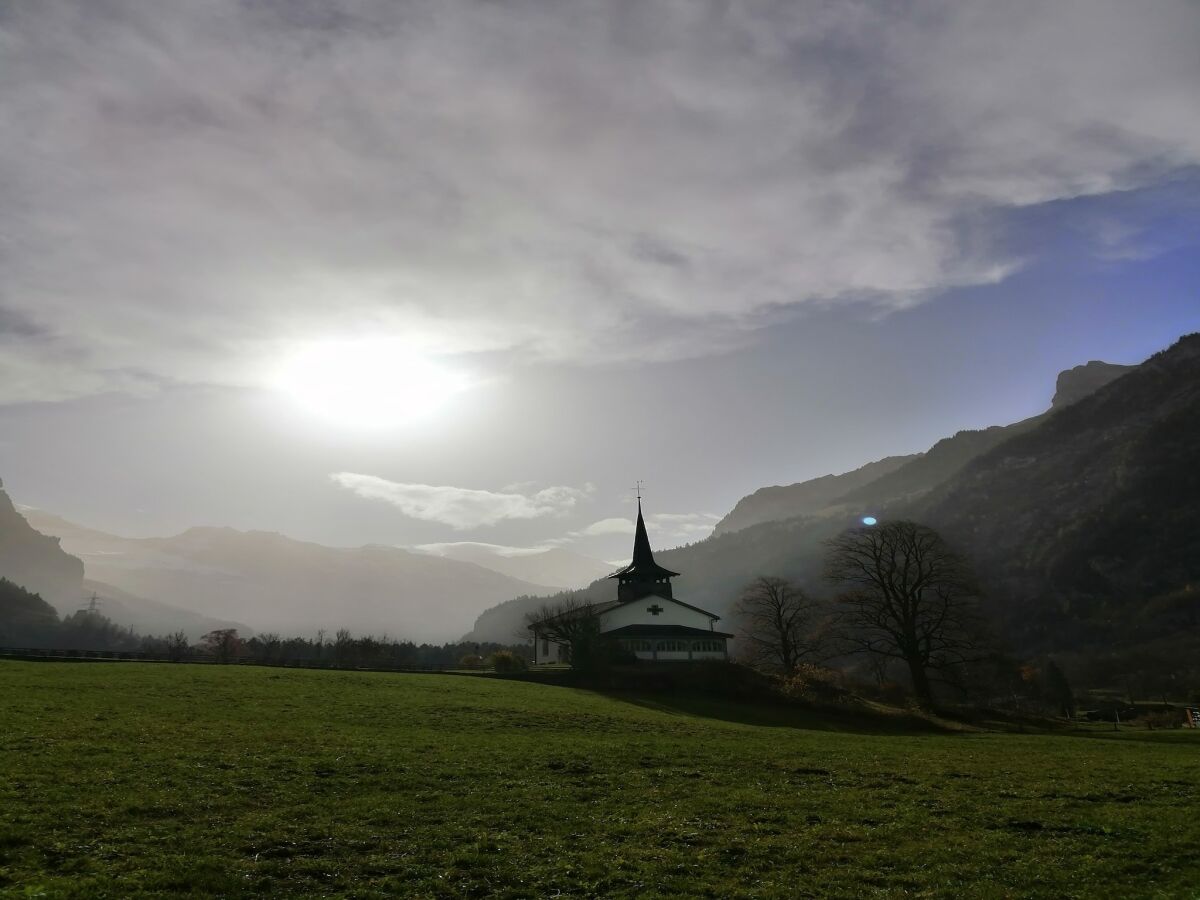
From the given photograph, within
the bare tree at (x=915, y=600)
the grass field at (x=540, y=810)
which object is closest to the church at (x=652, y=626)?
the bare tree at (x=915, y=600)

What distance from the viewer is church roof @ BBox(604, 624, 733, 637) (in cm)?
7800

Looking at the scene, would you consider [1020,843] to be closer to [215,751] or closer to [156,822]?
[156,822]

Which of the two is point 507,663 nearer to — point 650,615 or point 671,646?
point 671,646

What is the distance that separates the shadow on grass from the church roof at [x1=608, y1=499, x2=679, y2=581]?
30.9 meters

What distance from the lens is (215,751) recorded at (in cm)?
2353

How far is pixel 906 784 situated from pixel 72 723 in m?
30.7

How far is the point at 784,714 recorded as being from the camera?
174 feet

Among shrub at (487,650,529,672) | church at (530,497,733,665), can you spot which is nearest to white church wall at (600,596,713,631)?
church at (530,497,733,665)

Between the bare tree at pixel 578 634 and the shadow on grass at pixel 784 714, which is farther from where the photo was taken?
the bare tree at pixel 578 634

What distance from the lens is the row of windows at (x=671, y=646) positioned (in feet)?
256

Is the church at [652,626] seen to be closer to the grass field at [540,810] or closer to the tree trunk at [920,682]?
the tree trunk at [920,682]

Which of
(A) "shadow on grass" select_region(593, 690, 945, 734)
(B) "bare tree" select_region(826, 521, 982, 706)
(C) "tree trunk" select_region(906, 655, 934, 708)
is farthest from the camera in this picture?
(B) "bare tree" select_region(826, 521, 982, 706)

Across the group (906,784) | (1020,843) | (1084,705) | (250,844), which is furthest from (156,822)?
(1084,705)

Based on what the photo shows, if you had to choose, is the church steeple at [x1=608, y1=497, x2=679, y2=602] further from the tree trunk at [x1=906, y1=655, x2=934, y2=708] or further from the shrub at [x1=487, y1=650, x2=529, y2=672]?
the tree trunk at [x1=906, y1=655, x2=934, y2=708]
